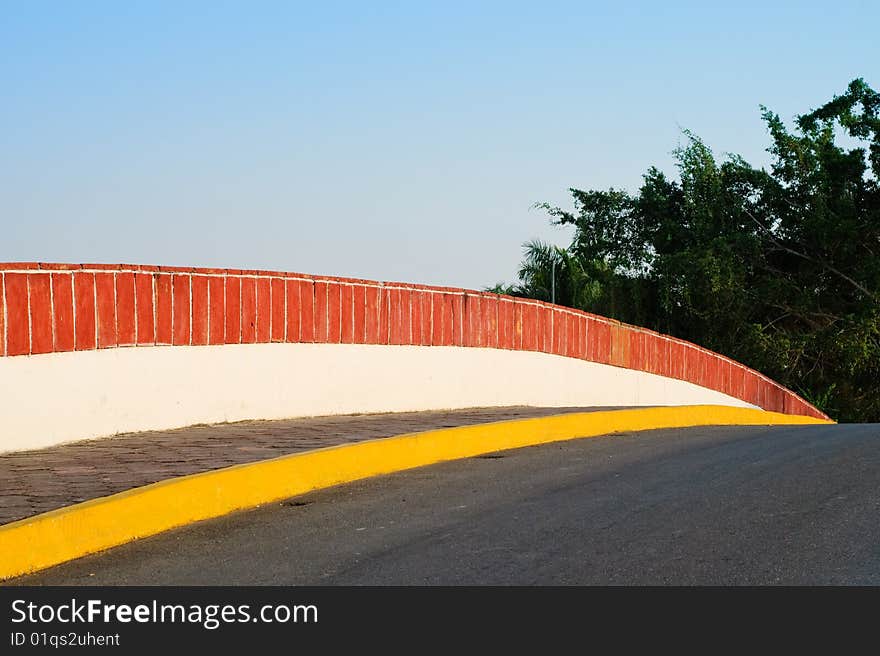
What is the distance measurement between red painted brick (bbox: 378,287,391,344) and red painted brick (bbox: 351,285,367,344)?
1.08 ft

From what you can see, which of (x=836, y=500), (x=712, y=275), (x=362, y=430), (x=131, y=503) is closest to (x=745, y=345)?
(x=712, y=275)

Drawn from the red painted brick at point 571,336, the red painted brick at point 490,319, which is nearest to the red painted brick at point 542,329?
the red painted brick at point 571,336

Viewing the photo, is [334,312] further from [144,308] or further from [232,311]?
[144,308]

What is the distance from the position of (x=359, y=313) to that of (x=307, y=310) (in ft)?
2.90

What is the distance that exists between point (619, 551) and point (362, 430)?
4.95m

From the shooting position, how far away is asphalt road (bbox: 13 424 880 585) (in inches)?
234

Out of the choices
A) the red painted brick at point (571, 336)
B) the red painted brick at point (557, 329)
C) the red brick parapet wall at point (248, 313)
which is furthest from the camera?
the red painted brick at point (571, 336)

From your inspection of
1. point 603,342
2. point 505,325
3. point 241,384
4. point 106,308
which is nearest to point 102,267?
point 106,308

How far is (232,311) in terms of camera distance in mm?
11586

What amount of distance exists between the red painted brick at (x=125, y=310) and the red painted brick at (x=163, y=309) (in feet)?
0.93

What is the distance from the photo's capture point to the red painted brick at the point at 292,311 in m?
12.3

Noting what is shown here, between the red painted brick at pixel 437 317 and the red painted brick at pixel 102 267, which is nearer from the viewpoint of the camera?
the red painted brick at pixel 102 267

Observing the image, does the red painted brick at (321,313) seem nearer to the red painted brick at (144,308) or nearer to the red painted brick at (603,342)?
the red painted brick at (144,308)
